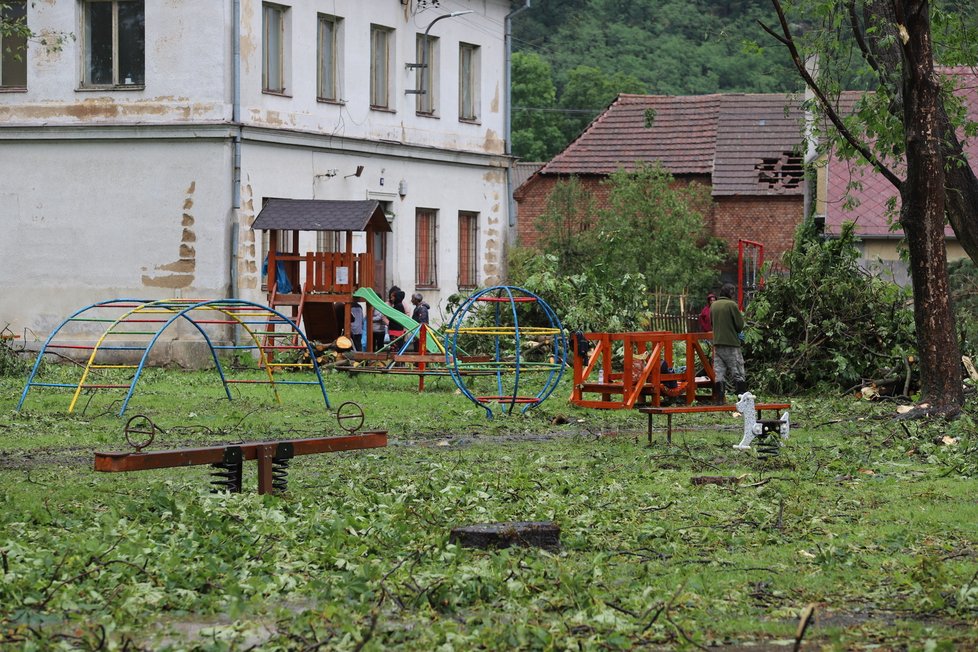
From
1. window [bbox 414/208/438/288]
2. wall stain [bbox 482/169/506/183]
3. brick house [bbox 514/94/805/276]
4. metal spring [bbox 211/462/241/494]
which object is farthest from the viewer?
brick house [bbox 514/94/805/276]

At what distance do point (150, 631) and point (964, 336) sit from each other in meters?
19.9

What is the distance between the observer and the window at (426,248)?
112ft

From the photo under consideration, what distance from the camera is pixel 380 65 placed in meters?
32.9

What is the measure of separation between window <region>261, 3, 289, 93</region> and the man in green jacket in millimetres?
11561

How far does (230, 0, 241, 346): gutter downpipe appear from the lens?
2847 centimetres

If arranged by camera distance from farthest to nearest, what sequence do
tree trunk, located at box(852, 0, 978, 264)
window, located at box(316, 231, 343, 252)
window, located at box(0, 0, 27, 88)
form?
1. window, located at box(316, 231, 343, 252)
2. window, located at box(0, 0, 27, 88)
3. tree trunk, located at box(852, 0, 978, 264)

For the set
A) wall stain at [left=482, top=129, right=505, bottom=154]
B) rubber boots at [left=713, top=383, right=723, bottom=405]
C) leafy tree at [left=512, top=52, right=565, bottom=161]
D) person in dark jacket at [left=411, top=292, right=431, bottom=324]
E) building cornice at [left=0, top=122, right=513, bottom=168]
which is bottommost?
rubber boots at [left=713, top=383, right=723, bottom=405]

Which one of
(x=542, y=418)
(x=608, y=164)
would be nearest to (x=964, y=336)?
(x=542, y=418)

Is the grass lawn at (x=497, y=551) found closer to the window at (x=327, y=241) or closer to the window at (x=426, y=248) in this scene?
the window at (x=327, y=241)

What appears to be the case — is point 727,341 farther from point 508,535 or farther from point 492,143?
point 492,143

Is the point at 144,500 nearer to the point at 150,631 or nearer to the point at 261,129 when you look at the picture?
the point at 150,631

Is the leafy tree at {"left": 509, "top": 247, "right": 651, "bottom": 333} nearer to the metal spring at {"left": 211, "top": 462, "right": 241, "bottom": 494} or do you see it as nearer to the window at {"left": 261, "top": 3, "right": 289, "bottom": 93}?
the window at {"left": 261, "top": 3, "right": 289, "bottom": 93}

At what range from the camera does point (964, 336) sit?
2470cm

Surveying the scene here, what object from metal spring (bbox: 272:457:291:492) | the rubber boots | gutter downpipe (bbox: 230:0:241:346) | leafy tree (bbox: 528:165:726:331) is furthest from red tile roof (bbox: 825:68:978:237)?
metal spring (bbox: 272:457:291:492)
